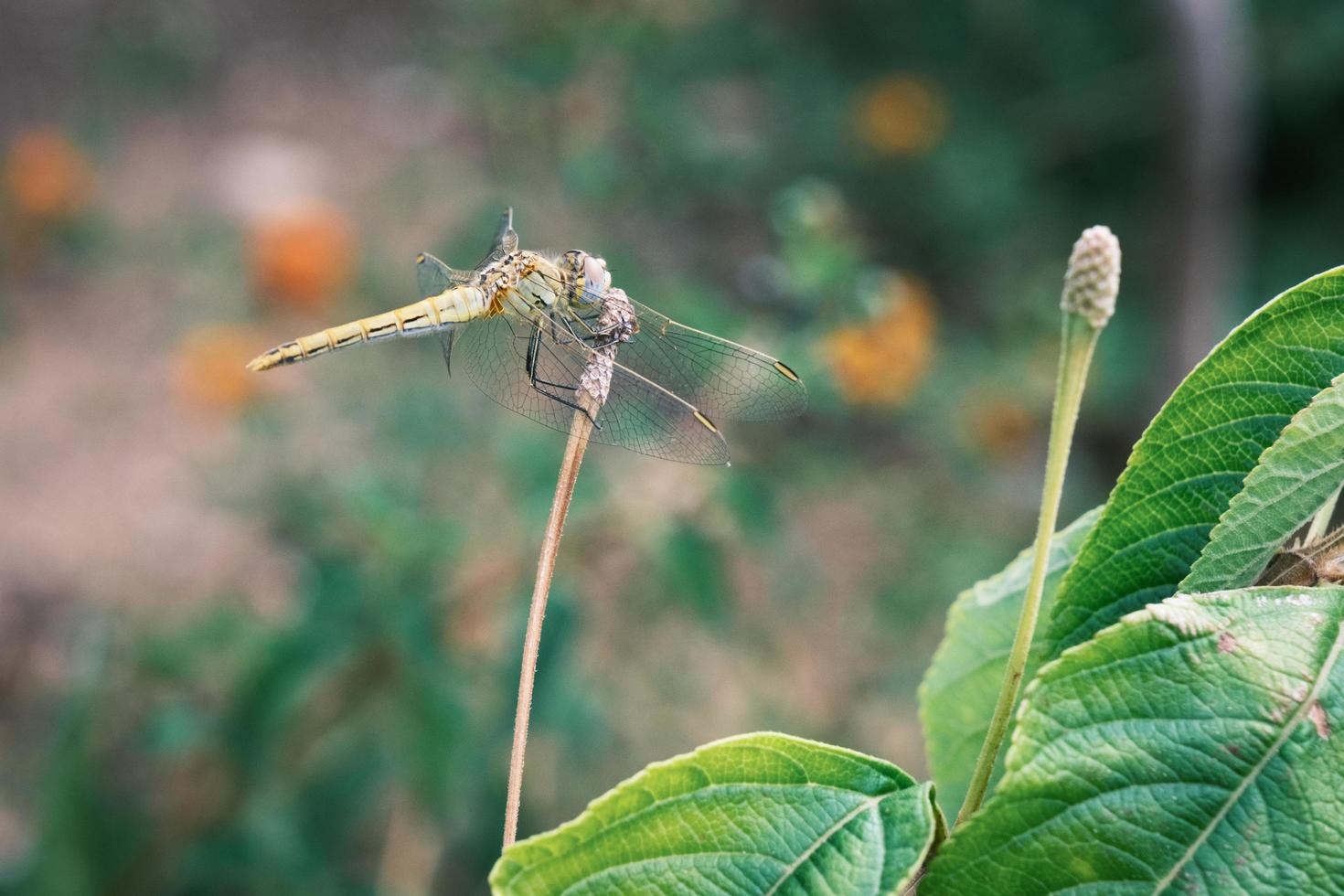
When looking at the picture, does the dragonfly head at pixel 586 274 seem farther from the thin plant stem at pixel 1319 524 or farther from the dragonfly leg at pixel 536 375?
the thin plant stem at pixel 1319 524

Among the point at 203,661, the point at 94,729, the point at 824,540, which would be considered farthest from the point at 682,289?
the point at 824,540

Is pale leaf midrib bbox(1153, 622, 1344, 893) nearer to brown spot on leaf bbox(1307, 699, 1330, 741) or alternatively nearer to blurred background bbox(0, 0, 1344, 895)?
brown spot on leaf bbox(1307, 699, 1330, 741)

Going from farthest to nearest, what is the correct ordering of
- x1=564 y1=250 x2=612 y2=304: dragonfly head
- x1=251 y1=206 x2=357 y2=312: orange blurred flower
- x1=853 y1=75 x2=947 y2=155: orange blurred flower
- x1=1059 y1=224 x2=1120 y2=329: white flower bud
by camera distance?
x1=853 y1=75 x2=947 y2=155: orange blurred flower < x1=251 y1=206 x2=357 y2=312: orange blurred flower < x1=564 y1=250 x2=612 y2=304: dragonfly head < x1=1059 y1=224 x2=1120 y2=329: white flower bud

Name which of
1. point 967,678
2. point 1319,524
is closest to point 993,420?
point 967,678

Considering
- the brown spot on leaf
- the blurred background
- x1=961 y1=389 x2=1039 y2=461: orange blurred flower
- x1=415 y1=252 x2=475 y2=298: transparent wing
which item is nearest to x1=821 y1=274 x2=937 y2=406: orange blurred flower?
the blurred background

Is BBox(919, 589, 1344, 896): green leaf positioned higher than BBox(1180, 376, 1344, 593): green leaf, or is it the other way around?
BBox(1180, 376, 1344, 593): green leaf

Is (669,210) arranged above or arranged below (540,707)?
above

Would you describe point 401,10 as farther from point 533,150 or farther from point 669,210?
point 533,150
